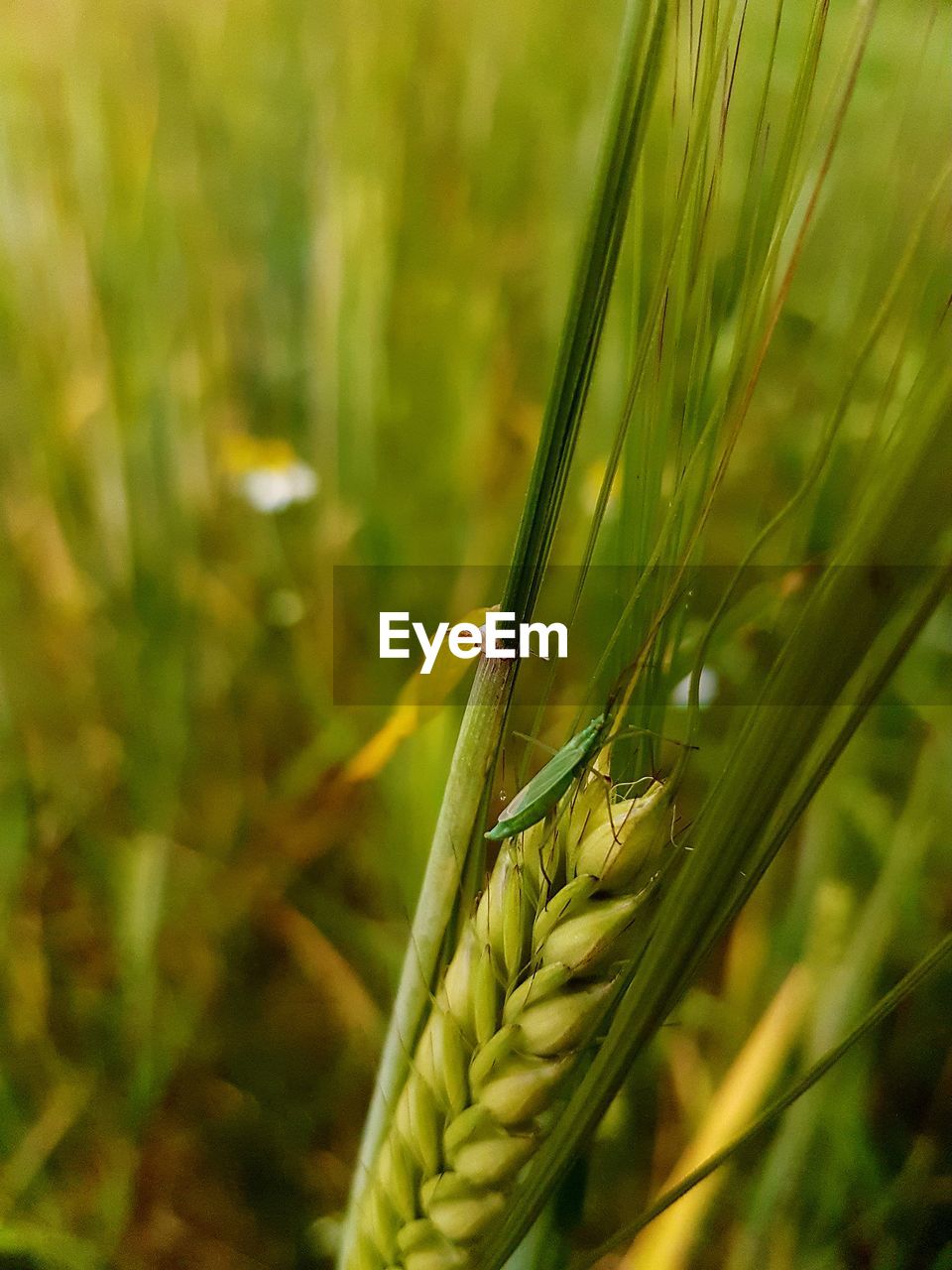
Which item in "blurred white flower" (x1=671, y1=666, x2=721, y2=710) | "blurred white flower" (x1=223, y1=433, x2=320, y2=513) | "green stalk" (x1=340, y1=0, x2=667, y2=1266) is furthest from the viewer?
"blurred white flower" (x1=223, y1=433, x2=320, y2=513)

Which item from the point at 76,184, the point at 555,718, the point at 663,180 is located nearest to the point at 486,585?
the point at 555,718

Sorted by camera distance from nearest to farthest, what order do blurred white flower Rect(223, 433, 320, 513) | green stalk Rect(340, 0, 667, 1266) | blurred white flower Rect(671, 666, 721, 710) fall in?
green stalk Rect(340, 0, 667, 1266)
blurred white flower Rect(671, 666, 721, 710)
blurred white flower Rect(223, 433, 320, 513)

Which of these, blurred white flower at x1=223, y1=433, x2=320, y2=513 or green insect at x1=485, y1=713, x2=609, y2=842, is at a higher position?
blurred white flower at x1=223, y1=433, x2=320, y2=513

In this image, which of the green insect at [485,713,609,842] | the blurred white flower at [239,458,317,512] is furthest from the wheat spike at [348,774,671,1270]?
the blurred white flower at [239,458,317,512]

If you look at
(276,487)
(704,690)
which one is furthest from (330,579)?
(704,690)

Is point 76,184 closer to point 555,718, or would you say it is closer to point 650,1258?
point 555,718

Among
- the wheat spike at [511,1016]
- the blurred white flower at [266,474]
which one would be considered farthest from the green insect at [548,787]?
the blurred white flower at [266,474]

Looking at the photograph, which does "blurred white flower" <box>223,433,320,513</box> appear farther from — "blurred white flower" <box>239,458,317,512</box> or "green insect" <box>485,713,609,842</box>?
"green insect" <box>485,713,609,842</box>

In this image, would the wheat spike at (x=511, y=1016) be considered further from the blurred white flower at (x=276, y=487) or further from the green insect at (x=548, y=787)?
the blurred white flower at (x=276, y=487)
